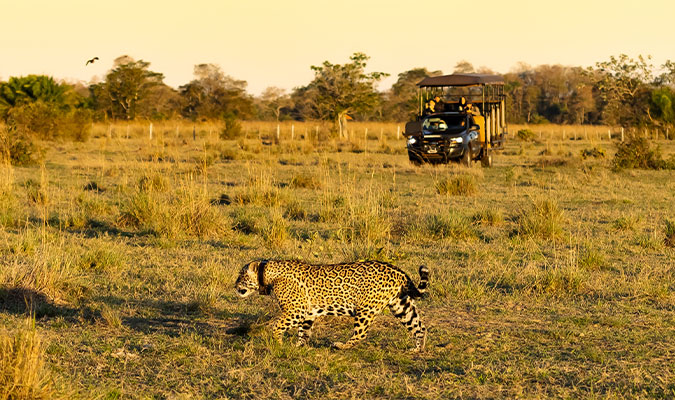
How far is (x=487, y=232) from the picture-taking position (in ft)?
41.1

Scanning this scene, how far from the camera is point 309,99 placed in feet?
192

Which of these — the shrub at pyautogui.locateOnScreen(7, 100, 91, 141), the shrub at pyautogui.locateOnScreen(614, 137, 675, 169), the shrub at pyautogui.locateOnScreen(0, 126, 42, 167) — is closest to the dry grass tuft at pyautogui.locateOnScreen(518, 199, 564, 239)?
the shrub at pyautogui.locateOnScreen(614, 137, 675, 169)

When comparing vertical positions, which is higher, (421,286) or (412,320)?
(421,286)

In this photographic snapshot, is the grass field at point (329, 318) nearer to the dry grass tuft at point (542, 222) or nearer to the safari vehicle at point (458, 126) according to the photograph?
the dry grass tuft at point (542, 222)

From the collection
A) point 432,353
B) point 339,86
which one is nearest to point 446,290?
point 432,353

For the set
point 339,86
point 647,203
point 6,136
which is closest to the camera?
point 647,203

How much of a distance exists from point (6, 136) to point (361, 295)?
17.8m

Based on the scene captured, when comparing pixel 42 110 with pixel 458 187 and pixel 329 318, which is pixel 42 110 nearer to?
pixel 458 187

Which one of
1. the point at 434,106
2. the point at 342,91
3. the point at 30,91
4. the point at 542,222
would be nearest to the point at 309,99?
the point at 342,91

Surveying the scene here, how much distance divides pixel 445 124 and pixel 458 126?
14.9 inches

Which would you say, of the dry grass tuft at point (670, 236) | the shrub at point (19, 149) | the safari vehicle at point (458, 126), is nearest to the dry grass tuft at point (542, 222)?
the dry grass tuft at point (670, 236)

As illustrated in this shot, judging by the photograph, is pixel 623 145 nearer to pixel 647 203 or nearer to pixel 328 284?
pixel 647 203

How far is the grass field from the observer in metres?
5.64

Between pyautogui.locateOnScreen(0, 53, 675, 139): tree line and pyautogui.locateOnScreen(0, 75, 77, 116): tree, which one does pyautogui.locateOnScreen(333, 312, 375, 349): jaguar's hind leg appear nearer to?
pyautogui.locateOnScreen(0, 53, 675, 139): tree line
